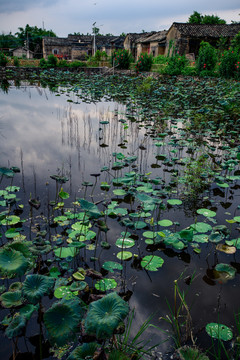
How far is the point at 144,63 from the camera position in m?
17.3

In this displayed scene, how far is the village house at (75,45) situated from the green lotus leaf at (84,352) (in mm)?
39911

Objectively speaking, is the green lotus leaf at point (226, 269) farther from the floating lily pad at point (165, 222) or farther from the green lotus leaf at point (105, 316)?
the green lotus leaf at point (105, 316)

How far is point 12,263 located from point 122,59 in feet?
65.2

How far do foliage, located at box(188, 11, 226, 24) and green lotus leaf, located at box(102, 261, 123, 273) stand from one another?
41.7 meters

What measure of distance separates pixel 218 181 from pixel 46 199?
7.29ft

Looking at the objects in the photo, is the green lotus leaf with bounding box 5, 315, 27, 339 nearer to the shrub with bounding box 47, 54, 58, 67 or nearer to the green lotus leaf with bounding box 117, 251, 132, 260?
the green lotus leaf with bounding box 117, 251, 132, 260

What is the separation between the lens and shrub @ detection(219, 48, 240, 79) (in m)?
10.9

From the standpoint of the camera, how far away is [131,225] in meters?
2.48

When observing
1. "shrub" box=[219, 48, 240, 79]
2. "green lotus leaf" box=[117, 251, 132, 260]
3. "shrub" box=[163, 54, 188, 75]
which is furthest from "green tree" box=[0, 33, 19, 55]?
"green lotus leaf" box=[117, 251, 132, 260]

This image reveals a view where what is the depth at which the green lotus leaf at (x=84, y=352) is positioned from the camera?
135 centimetres

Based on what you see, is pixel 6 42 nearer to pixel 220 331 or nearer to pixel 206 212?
pixel 206 212

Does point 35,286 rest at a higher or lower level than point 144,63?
lower

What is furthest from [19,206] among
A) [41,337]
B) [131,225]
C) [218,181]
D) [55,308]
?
[218,181]

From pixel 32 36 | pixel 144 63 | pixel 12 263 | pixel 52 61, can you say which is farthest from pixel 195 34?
pixel 32 36
